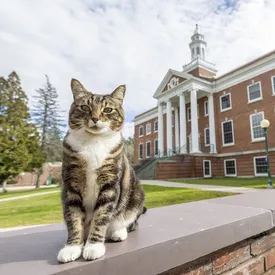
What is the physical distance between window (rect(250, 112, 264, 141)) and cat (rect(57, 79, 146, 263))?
20.4 metres

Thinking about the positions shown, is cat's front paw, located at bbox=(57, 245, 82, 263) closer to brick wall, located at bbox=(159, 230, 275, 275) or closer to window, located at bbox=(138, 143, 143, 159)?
brick wall, located at bbox=(159, 230, 275, 275)

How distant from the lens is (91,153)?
51.6 inches

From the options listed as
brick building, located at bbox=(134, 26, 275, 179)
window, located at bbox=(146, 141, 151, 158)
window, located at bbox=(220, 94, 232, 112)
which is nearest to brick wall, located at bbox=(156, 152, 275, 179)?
brick building, located at bbox=(134, 26, 275, 179)

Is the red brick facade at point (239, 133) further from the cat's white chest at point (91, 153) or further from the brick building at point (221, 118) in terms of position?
the cat's white chest at point (91, 153)

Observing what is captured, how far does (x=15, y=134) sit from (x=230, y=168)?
2053cm

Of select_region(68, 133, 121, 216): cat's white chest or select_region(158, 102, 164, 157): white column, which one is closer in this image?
select_region(68, 133, 121, 216): cat's white chest

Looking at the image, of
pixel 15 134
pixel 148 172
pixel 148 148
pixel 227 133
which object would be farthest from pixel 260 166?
pixel 15 134

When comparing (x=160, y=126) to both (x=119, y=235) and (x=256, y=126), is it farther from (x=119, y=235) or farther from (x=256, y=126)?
(x=119, y=235)

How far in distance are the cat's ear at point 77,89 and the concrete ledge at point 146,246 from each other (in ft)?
3.21

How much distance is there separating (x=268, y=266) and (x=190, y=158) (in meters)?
19.1

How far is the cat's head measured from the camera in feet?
4.59

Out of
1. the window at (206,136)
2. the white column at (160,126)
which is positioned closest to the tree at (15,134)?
the white column at (160,126)

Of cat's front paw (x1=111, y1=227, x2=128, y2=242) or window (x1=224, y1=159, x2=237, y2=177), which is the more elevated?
window (x1=224, y1=159, x2=237, y2=177)

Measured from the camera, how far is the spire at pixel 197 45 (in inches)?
1174
